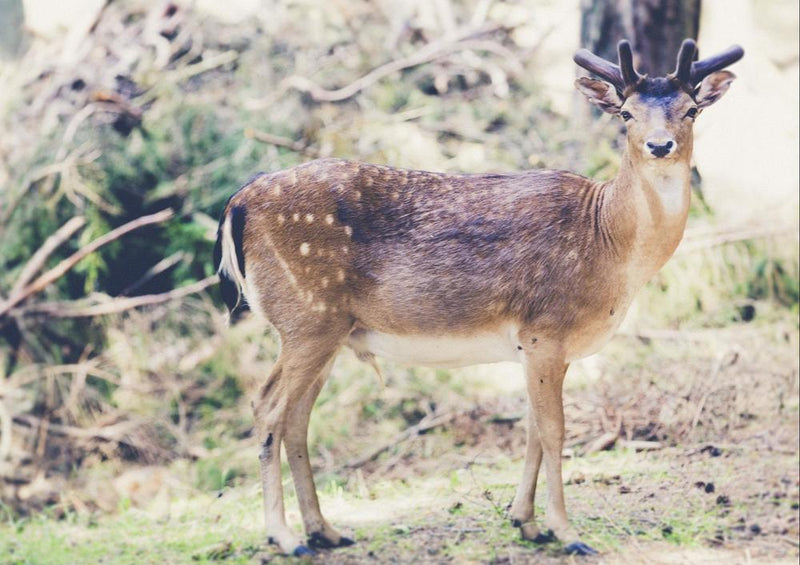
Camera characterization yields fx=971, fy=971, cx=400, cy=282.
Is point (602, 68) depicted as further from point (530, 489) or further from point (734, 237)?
point (734, 237)

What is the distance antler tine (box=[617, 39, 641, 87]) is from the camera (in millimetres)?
4445

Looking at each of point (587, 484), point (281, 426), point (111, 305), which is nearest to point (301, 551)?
point (281, 426)

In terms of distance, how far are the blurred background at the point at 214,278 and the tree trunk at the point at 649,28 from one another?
0.9 inches

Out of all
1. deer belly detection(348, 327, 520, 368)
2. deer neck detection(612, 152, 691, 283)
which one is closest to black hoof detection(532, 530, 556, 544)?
deer belly detection(348, 327, 520, 368)

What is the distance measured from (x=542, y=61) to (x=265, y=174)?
8.19m

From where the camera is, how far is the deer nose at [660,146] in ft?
14.2

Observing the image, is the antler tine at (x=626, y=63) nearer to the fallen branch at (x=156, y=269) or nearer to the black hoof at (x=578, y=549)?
the black hoof at (x=578, y=549)

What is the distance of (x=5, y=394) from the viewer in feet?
28.0

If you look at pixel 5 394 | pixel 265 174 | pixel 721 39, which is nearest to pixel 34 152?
pixel 5 394

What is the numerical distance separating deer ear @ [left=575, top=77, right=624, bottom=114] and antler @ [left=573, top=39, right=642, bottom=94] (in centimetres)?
A: 4

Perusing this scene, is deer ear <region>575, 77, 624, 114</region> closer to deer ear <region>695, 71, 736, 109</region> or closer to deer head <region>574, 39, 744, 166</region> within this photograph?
deer head <region>574, 39, 744, 166</region>

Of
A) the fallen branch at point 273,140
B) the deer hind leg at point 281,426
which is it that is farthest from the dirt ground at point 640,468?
the fallen branch at point 273,140

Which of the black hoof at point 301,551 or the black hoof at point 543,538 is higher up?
the black hoof at point 301,551

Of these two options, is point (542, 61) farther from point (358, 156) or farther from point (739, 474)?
point (739, 474)
